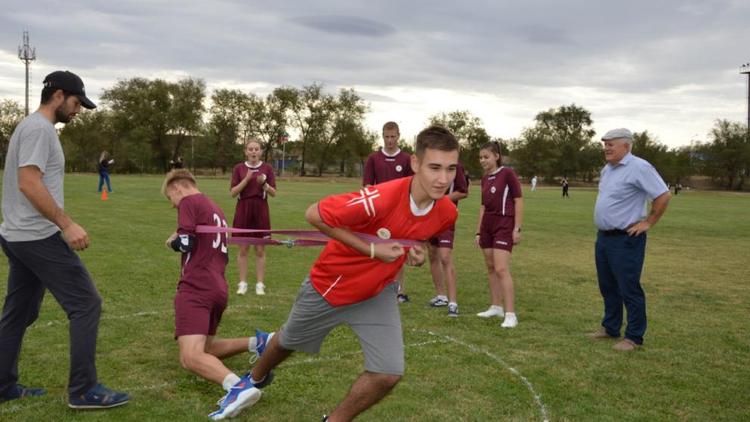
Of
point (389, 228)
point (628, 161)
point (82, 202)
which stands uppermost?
point (628, 161)

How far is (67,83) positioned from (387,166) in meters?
4.88

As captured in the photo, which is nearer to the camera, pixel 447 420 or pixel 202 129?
pixel 447 420

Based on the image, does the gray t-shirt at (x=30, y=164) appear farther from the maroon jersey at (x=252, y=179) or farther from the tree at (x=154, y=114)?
the tree at (x=154, y=114)

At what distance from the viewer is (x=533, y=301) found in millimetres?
9430

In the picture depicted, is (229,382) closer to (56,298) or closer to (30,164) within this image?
(56,298)

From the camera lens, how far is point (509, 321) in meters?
7.62

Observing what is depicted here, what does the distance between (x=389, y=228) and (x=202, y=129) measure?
89914 mm

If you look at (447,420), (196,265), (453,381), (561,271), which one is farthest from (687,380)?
(561,271)

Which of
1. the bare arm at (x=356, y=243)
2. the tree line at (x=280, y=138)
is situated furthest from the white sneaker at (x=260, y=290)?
the tree line at (x=280, y=138)

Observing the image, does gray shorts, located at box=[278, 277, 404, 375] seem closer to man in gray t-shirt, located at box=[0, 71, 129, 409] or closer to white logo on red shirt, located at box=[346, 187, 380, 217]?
white logo on red shirt, located at box=[346, 187, 380, 217]

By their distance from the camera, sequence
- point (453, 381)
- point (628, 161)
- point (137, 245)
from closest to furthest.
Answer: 1. point (453, 381)
2. point (628, 161)
3. point (137, 245)

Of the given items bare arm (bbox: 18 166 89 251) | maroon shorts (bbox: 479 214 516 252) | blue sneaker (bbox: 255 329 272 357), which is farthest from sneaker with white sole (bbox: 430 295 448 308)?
bare arm (bbox: 18 166 89 251)

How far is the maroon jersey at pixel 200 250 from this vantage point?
16.8 ft

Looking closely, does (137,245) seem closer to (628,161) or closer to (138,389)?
(138,389)
